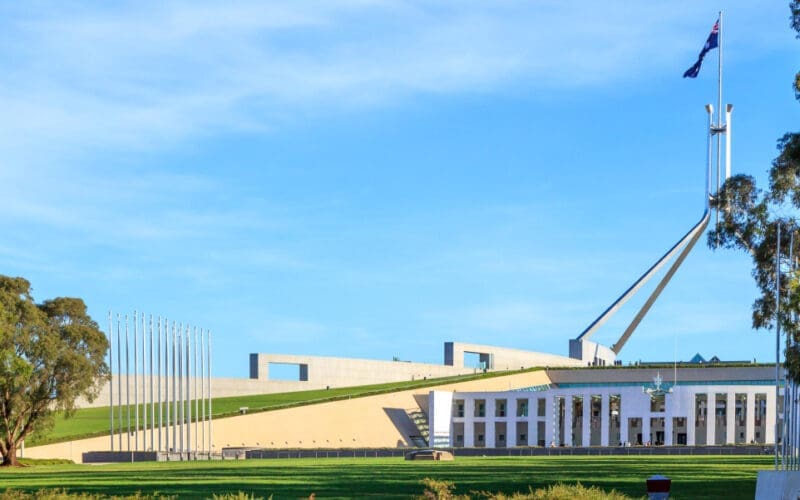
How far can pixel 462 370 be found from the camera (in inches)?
4161

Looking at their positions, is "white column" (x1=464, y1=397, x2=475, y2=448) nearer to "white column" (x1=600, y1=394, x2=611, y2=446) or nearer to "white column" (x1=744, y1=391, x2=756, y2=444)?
"white column" (x1=600, y1=394, x2=611, y2=446)

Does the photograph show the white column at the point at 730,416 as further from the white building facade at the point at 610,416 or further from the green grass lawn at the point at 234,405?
the green grass lawn at the point at 234,405

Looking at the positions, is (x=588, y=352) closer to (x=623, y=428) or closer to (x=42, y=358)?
(x=623, y=428)

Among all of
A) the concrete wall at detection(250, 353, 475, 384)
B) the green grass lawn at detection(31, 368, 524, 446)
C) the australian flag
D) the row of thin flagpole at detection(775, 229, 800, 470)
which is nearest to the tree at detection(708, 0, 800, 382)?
the row of thin flagpole at detection(775, 229, 800, 470)

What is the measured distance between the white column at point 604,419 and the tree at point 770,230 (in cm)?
4027

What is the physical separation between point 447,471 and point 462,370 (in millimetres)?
70021

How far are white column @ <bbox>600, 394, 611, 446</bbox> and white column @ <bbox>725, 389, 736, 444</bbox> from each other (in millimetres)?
7222

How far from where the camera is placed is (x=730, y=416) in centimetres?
7725

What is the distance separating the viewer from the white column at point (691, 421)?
76812 mm

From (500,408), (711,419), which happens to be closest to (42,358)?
(500,408)

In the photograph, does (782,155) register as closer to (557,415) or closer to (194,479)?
(194,479)

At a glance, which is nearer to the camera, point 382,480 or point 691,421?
point 382,480

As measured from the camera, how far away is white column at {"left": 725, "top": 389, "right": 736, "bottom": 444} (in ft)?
252

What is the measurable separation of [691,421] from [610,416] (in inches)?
308
